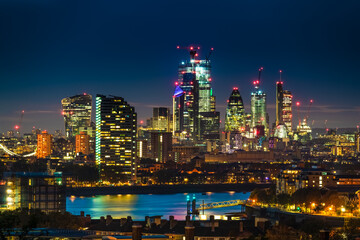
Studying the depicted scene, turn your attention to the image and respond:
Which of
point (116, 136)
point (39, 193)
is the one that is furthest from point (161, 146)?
point (39, 193)

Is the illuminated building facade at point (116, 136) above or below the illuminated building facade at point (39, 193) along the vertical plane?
above

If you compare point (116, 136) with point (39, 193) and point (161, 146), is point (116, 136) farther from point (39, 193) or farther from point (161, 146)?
point (39, 193)

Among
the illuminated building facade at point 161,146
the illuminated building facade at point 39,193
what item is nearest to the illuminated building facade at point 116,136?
the illuminated building facade at point 161,146

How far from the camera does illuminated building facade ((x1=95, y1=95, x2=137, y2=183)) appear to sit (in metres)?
138

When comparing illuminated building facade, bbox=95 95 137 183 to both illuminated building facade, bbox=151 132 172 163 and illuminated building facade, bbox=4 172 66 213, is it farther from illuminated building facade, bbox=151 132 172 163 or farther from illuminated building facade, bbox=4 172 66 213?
illuminated building facade, bbox=4 172 66 213

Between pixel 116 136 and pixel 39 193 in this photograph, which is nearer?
pixel 39 193

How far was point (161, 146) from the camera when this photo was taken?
649ft

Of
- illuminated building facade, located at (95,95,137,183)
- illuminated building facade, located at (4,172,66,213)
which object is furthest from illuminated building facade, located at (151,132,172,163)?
illuminated building facade, located at (4,172,66,213)

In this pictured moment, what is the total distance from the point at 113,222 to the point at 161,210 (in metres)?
35.0

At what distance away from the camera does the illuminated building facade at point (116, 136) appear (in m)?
138

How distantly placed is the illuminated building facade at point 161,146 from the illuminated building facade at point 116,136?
5418 cm

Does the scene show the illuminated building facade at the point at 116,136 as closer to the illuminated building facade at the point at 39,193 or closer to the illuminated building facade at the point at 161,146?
the illuminated building facade at the point at 161,146

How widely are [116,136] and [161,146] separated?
58.4m

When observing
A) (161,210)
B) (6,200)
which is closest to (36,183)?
(6,200)
